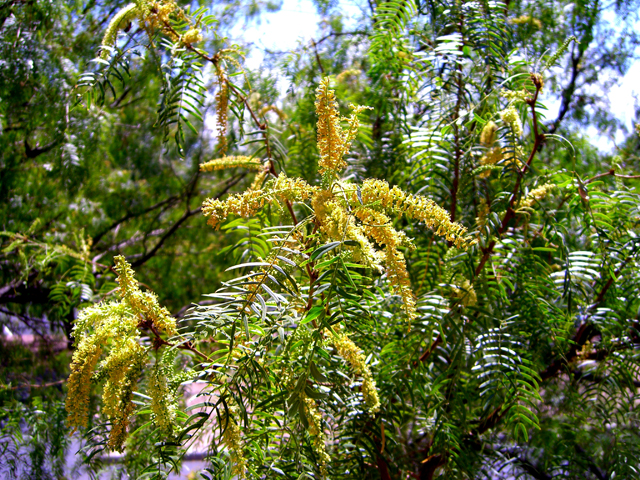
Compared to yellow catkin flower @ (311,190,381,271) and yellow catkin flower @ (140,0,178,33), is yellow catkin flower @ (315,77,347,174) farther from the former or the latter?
yellow catkin flower @ (140,0,178,33)

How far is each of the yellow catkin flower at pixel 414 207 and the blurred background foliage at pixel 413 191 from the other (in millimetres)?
245

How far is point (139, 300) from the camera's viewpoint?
818 mm

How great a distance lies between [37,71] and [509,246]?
1.91m

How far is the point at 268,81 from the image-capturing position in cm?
218

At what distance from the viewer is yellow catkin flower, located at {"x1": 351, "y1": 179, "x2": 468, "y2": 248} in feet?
2.47

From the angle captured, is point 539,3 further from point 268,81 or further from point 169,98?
point 169,98

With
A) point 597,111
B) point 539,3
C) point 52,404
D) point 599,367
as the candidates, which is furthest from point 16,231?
point 597,111

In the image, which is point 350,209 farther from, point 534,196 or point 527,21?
point 527,21

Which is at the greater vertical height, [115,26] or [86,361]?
[115,26]

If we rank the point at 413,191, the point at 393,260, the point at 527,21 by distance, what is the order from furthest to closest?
the point at 527,21
the point at 413,191
the point at 393,260

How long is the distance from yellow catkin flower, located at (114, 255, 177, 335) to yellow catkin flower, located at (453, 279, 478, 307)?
0.60m

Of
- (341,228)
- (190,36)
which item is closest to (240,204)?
(341,228)

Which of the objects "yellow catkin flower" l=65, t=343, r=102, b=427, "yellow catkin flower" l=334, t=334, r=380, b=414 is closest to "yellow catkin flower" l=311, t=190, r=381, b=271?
"yellow catkin flower" l=334, t=334, r=380, b=414

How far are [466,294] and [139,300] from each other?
656 mm
